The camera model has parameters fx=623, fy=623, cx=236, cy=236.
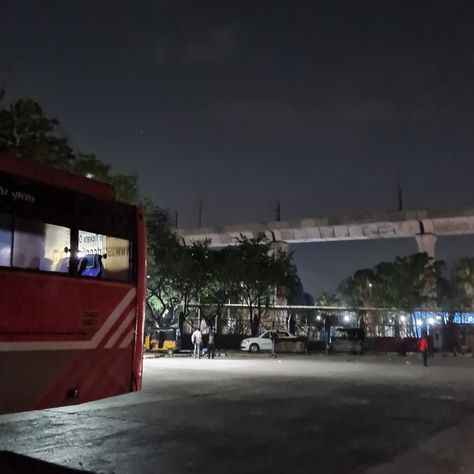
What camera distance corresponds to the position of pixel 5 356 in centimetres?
744

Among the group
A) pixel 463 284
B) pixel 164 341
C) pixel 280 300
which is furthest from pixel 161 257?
pixel 463 284

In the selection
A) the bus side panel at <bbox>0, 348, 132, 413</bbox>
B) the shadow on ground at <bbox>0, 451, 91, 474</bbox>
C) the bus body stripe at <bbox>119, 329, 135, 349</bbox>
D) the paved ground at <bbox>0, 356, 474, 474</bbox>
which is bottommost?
the paved ground at <bbox>0, 356, 474, 474</bbox>

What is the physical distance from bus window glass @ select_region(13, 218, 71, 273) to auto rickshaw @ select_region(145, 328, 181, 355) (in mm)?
28392

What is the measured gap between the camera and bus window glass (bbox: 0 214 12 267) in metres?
7.51

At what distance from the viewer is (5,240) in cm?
755

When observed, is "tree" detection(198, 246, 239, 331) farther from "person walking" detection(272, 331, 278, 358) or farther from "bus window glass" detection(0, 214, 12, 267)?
"bus window glass" detection(0, 214, 12, 267)

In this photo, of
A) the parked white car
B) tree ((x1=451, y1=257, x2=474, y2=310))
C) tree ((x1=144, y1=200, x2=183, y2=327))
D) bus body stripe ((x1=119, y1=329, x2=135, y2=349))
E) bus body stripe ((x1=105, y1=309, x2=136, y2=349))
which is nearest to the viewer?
bus body stripe ((x1=105, y1=309, x2=136, y2=349))

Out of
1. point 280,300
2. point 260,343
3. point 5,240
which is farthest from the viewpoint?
point 280,300

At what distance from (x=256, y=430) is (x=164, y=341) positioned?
26922 millimetres

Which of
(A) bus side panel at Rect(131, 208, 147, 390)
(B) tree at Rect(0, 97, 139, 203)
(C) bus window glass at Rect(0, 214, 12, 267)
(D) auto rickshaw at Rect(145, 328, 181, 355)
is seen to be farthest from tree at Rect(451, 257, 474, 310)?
(C) bus window glass at Rect(0, 214, 12, 267)

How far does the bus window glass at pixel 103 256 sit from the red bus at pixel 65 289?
15 millimetres

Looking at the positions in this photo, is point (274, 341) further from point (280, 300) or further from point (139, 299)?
point (139, 299)

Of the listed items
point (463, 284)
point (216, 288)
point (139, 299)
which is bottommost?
point (139, 299)

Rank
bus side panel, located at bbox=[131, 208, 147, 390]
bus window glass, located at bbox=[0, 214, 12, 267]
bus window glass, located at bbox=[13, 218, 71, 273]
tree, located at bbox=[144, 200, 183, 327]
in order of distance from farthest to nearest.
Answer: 1. tree, located at bbox=[144, 200, 183, 327]
2. bus side panel, located at bbox=[131, 208, 147, 390]
3. bus window glass, located at bbox=[13, 218, 71, 273]
4. bus window glass, located at bbox=[0, 214, 12, 267]
